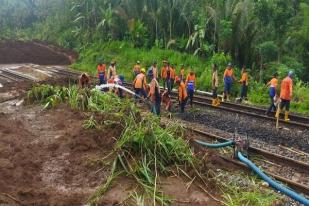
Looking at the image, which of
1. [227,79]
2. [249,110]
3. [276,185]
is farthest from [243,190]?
[227,79]

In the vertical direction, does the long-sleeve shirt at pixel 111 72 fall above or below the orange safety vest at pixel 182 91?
above

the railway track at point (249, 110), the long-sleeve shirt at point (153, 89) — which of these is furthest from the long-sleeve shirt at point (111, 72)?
the railway track at point (249, 110)

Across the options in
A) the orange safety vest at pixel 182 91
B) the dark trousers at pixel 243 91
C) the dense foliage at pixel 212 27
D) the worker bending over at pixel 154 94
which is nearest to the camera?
the worker bending over at pixel 154 94

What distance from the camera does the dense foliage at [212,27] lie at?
20641 mm

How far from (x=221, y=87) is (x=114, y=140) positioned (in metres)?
11.3

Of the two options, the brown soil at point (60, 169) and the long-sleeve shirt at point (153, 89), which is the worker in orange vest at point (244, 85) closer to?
the long-sleeve shirt at point (153, 89)

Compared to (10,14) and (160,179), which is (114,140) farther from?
(10,14)

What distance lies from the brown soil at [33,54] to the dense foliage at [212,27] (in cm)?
187

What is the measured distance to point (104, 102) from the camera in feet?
40.3

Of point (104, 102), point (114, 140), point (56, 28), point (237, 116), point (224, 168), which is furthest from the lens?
point (56, 28)

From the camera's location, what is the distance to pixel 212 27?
23.8 meters

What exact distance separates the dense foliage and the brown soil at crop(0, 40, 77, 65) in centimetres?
187

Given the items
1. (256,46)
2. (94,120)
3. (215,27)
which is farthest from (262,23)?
(94,120)

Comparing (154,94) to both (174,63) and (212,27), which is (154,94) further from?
(174,63)
